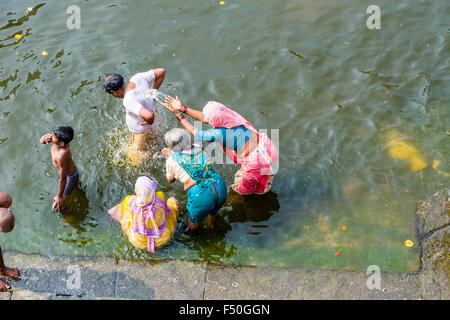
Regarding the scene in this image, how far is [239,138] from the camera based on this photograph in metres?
4.83

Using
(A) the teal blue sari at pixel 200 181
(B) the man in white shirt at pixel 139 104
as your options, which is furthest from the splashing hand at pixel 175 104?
(A) the teal blue sari at pixel 200 181

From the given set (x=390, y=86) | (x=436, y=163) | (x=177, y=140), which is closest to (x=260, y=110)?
(x=390, y=86)

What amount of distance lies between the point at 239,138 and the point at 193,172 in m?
0.72

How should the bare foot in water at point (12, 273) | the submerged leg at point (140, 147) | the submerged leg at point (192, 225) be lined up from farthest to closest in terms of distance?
the submerged leg at point (140, 147), the submerged leg at point (192, 225), the bare foot in water at point (12, 273)

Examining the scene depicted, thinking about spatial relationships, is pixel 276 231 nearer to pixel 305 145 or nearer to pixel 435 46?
pixel 305 145

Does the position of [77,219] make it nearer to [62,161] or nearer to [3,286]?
[62,161]

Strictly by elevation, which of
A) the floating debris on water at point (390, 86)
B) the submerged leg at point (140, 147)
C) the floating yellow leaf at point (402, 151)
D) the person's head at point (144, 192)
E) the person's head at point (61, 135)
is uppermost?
the person's head at point (61, 135)

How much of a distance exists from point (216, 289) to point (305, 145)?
2.64 metres

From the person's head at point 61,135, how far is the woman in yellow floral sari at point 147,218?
105 cm

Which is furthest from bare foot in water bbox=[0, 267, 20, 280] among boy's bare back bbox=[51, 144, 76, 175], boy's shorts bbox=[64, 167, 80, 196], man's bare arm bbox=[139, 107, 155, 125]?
man's bare arm bbox=[139, 107, 155, 125]

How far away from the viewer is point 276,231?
17.0ft

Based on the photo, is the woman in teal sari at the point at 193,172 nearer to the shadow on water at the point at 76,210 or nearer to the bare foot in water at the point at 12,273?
the shadow on water at the point at 76,210

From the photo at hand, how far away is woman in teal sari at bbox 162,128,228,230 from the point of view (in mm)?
4562

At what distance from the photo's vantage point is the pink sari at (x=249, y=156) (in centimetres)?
474
